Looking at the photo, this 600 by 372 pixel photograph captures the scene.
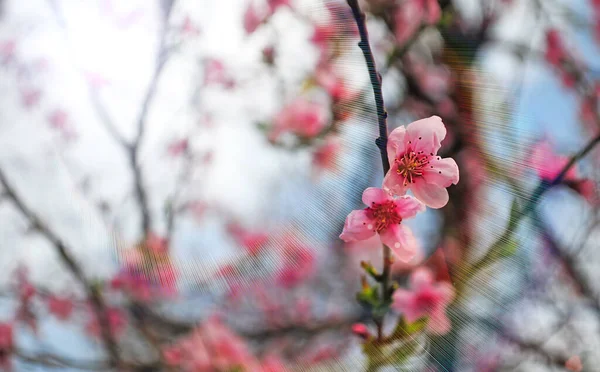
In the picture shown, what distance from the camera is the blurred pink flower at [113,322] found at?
1288mm

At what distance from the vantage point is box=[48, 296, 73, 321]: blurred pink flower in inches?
55.7

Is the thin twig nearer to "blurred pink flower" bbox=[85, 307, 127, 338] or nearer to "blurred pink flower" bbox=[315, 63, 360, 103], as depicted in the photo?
"blurred pink flower" bbox=[85, 307, 127, 338]

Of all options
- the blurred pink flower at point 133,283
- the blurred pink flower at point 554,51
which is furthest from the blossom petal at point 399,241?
the blurred pink flower at point 554,51

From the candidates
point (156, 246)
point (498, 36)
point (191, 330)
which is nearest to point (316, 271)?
point (191, 330)

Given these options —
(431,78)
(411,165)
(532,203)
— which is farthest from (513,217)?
(431,78)

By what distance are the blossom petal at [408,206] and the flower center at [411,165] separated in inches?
0.8

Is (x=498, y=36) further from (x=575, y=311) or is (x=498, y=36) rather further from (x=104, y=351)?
(x=104, y=351)

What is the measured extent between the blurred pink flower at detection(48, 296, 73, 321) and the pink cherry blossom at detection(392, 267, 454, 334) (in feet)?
3.44

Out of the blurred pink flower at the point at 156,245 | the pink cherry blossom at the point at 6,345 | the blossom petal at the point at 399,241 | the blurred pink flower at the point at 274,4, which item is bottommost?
the pink cherry blossom at the point at 6,345

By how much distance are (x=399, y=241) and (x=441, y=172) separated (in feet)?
0.24

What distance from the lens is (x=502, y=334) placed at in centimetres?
98

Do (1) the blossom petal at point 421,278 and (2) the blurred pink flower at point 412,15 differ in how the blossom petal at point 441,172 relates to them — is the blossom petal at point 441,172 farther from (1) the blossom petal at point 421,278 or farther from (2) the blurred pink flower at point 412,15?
(2) the blurred pink flower at point 412,15

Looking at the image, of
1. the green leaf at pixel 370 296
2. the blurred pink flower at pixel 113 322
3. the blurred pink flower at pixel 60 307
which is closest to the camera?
the green leaf at pixel 370 296

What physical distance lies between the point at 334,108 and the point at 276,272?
2.67 ft
